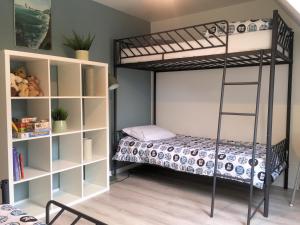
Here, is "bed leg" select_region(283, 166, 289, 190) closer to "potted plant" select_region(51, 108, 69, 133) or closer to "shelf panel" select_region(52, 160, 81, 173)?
"shelf panel" select_region(52, 160, 81, 173)

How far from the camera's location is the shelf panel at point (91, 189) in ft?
9.93

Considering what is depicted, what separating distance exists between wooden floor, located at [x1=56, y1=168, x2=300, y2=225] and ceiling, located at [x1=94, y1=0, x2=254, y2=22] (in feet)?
8.03

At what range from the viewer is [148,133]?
359 centimetres

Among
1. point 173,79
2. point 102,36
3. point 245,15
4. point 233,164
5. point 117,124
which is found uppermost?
point 245,15

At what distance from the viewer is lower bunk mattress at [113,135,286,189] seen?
259 centimetres

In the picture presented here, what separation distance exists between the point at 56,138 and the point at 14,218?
169 cm

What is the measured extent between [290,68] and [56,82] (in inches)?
112

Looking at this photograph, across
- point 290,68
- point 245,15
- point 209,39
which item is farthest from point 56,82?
point 290,68

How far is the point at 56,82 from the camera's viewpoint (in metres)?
3.05

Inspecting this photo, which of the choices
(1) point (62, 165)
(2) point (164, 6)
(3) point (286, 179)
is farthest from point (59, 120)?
(3) point (286, 179)

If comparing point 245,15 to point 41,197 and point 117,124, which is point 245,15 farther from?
point 41,197

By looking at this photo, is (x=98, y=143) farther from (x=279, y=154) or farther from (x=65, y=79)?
(x=279, y=154)

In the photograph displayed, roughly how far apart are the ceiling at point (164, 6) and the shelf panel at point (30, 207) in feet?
8.67

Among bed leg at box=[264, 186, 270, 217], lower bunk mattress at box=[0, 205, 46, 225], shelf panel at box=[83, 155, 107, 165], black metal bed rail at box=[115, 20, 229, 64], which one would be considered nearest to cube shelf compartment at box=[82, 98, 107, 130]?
shelf panel at box=[83, 155, 107, 165]
